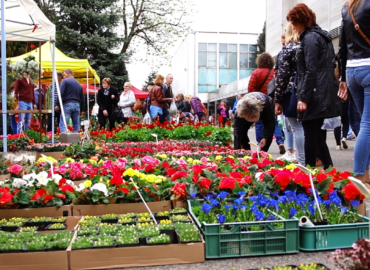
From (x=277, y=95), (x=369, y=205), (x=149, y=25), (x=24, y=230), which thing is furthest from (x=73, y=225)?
(x=149, y=25)

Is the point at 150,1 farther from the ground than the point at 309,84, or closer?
farther from the ground

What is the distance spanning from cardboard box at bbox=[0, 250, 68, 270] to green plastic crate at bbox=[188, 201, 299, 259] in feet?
2.70

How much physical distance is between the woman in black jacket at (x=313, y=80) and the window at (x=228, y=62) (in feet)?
144

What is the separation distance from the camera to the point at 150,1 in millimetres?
29875

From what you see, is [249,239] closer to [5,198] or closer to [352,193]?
[352,193]

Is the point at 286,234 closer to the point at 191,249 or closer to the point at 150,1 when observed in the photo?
the point at 191,249

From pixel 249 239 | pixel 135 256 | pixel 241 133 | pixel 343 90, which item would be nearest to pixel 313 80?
pixel 343 90

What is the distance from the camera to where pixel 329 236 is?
2.68 m

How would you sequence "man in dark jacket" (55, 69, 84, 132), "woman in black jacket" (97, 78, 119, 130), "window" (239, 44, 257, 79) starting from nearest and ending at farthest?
"man in dark jacket" (55, 69, 84, 132) → "woman in black jacket" (97, 78, 119, 130) → "window" (239, 44, 257, 79)

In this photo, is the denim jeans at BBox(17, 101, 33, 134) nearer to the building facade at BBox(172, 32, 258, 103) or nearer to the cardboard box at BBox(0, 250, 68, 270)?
the cardboard box at BBox(0, 250, 68, 270)

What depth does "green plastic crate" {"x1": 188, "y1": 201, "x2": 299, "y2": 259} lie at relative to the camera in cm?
255

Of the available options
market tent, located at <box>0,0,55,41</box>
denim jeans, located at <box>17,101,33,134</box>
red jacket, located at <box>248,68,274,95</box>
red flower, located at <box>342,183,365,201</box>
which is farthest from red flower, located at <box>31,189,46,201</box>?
denim jeans, located at <box>17,101,33,134</box>

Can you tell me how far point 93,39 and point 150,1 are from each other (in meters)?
8.23

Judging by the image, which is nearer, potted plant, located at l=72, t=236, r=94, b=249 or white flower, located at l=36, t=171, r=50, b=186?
potted plant, located at l=72, t=236, r=94, b=249
